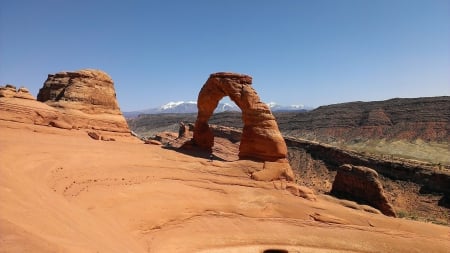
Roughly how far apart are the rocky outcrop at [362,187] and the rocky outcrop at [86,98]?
61.5 feet

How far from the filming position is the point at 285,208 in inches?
805

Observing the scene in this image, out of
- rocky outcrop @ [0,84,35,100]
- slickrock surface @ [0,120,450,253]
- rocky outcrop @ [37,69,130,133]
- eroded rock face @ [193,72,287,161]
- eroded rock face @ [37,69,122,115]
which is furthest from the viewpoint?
eroded rock face @ [37,69,122,115]

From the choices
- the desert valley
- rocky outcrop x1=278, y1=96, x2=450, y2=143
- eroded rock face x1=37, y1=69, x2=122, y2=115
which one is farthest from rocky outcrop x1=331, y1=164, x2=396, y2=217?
rocky outcrop x1=278, y1=96, x2=450, y2=143

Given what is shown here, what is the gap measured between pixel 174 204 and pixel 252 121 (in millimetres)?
9340

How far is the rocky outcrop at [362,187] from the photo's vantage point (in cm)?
2630

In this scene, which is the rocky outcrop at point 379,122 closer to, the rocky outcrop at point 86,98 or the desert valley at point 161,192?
the desert valley at point 161,192

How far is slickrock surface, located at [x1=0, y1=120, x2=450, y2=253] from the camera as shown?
46.4ft

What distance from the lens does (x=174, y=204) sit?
1797 cm

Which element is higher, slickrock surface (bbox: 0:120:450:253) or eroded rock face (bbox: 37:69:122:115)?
eroded rock face (bbox: 37:69:122:115)

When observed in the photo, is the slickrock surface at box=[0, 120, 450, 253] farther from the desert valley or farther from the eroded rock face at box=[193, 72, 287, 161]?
the eroded rock face at box=[193, 72, 287, 161]

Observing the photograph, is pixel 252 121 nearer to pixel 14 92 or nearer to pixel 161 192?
pixel 161 192

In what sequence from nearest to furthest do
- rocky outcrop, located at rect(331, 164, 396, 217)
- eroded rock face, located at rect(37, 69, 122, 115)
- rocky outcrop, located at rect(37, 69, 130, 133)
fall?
1. rocky outcrop, located at rect(331, 164, 396, 217)
2. rocky outcrop, located at rect(37, 69, 130, 133)
3. eroded rock face, located at rect(37, 69, 122, 115)

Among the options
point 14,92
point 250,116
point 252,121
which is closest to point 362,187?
point 252,121

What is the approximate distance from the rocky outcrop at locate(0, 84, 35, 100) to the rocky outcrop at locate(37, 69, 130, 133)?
258 centimetres
